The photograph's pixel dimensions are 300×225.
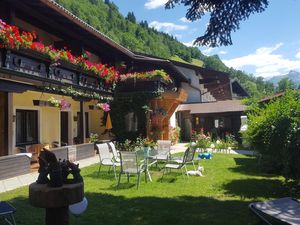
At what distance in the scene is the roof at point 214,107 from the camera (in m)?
26.5

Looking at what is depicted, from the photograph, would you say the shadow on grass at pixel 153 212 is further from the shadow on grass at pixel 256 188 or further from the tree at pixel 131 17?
the tree at pixel 131 17

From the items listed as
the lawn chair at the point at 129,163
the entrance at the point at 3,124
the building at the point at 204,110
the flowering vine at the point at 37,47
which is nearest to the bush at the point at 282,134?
the lawn chair at the point at 129,163

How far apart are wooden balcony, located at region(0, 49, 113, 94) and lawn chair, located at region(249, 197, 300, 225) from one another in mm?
7566

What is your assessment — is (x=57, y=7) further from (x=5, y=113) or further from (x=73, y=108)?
(x=73, y=108)

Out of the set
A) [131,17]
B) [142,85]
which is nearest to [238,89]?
[142,85]

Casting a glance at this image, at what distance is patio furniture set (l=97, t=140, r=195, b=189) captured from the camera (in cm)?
840

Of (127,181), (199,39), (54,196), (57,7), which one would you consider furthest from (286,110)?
(57,7)

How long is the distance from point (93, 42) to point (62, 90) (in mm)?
5073

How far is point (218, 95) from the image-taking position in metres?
38.4

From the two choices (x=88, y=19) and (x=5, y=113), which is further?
(x=88, y=19)

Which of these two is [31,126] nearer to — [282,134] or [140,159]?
[140,159]

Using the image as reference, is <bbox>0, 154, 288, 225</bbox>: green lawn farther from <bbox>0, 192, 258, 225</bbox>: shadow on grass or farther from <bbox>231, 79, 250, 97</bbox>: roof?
<bbox>231, 79, 250, 97</bbox>: roof

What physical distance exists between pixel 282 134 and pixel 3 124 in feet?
28.4

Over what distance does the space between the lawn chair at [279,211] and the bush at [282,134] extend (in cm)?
226
